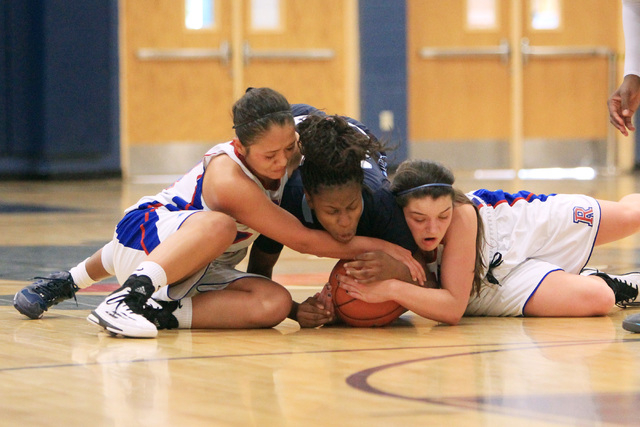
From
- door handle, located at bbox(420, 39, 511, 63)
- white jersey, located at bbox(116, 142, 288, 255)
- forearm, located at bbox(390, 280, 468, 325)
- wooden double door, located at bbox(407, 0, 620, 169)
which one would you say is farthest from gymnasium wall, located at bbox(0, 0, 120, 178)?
forearm, located at bbox(390, 280, 468, 325)

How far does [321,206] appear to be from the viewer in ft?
8.66

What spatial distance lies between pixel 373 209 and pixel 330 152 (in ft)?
0.77

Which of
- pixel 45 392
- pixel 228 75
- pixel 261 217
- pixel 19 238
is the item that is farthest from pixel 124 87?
pixel 45 392

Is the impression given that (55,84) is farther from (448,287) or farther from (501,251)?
(448,287)

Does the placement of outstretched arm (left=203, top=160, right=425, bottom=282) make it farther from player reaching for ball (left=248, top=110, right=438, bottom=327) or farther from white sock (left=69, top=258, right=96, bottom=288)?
white sock (left=69, top=258, right=96, bottom=288)

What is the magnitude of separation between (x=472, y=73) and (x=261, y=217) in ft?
27.4

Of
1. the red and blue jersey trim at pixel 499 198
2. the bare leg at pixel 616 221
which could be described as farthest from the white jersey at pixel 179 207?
the bare leg at pixel 616 221

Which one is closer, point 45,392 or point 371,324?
point 45,392

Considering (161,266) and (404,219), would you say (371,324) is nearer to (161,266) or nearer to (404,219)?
(404,219)

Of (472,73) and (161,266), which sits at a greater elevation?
(472,73)

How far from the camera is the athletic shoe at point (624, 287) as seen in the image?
119 inches

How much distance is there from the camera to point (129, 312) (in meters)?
2.54

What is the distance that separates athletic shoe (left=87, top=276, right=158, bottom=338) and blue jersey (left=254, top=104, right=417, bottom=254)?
50cm

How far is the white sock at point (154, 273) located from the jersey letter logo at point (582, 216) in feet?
4.28
